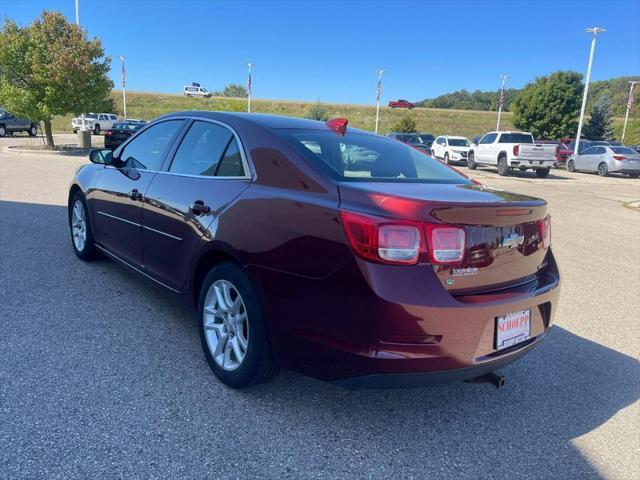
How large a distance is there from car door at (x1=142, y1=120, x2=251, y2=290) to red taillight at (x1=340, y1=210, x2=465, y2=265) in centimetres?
93

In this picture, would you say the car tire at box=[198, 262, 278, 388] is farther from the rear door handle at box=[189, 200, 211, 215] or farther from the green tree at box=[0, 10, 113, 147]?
the green tree at box=[0, 10, 113, 147]

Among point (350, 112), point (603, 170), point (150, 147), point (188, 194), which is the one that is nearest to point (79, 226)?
point (150, 147)

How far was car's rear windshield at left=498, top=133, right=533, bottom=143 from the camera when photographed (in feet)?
75.9

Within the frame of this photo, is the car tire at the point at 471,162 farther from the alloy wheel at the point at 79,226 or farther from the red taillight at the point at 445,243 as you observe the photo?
the red taillight at the point at 445,243

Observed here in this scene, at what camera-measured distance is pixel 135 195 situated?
3.92 m

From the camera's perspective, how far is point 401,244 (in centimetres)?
224

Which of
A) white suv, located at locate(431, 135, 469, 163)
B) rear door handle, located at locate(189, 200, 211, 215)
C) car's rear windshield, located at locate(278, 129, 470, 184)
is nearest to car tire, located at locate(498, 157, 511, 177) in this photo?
white suv, located at locate(431, 135, 469, 163)

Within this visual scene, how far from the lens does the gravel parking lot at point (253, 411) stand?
238cm

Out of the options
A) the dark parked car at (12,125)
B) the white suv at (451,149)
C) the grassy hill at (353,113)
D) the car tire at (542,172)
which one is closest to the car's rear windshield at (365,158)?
Result: the car tire at (542,172)

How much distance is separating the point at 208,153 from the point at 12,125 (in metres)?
36.4

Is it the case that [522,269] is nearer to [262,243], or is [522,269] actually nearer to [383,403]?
[383,403]

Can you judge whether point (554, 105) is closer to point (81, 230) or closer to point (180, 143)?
point (81, 230)

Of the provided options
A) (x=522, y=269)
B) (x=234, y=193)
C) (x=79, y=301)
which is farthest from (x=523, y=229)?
(x=79, y=301)

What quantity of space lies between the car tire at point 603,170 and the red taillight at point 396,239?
28147mm
